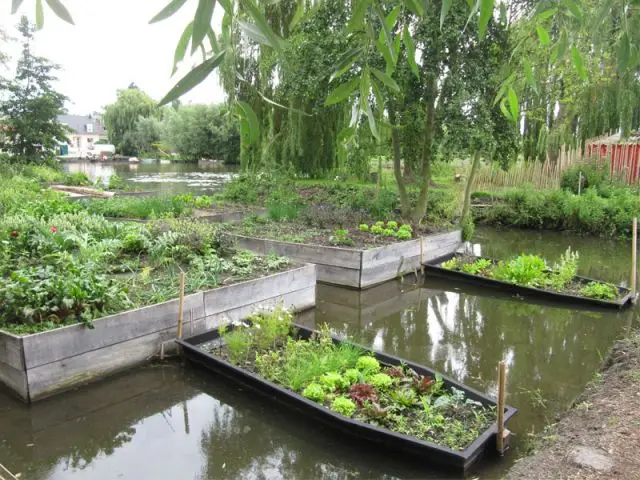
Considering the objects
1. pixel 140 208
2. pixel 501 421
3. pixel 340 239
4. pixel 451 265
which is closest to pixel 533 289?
pixel 451 265

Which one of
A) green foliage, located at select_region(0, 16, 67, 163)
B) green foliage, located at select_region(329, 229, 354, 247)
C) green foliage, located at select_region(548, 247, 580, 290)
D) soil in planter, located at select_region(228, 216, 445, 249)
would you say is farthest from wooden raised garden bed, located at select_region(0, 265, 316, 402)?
green foliage, located at select_region(0, 16, 67, 163)

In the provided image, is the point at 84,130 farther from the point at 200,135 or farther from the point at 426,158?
the point at 426,158

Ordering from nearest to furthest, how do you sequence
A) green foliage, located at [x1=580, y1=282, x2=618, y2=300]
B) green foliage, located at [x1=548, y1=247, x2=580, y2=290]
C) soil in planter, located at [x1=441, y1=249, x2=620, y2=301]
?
green foliage, located at [x1=580, y1=282, x2=618, y2=300]
soil in planter, located at [x1=441, y1=249, x2=620, y2=301]
green foliage, located at [x1=548, y1=247, x2=580, y2=290]

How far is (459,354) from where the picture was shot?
5.97 meters

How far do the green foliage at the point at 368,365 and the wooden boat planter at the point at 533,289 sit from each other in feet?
13.8

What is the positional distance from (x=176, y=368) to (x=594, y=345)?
4.81 meters

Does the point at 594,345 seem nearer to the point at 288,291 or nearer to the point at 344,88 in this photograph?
the point at 288,291

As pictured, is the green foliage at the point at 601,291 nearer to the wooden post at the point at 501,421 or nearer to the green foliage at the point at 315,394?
the wooden post at the point at 501,421

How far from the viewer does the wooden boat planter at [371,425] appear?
3625 millimetres

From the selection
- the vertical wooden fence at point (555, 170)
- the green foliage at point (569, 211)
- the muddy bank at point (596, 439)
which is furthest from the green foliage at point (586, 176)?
the muddy bank at point (596, 439)

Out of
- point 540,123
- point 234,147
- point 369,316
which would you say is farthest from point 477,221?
point 234,147

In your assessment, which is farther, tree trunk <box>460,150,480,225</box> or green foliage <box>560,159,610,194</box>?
green foliage <box>560,159,610,194</box>

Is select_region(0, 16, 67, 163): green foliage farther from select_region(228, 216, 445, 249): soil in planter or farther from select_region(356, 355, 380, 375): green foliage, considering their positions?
select_region(356, 355, 380, 375): green foliage

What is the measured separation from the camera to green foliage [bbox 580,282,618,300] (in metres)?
7.70
